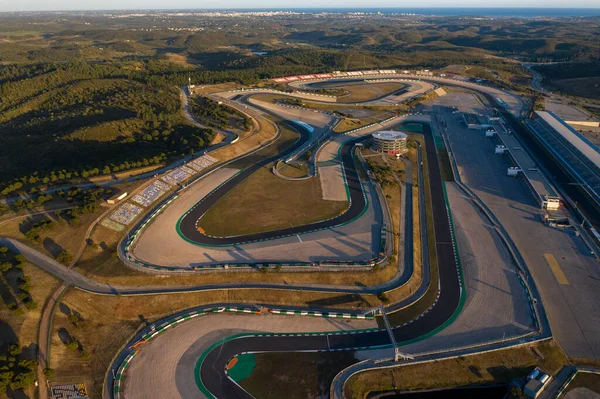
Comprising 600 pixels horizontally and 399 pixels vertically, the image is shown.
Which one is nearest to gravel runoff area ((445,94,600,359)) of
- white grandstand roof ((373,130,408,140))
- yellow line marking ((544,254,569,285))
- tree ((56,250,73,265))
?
yellow line marking ((544,254,569,285))

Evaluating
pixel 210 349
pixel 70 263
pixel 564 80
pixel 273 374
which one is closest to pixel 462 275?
pixel 273 374

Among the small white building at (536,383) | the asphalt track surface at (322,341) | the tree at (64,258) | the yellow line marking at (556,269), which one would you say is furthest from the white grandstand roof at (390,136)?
the tree at (64,258)

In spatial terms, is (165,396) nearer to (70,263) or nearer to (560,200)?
(70,263)

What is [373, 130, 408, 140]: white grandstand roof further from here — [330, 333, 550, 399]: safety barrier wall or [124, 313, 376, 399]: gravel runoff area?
[330, 333, 550, 399]: safety barrier wall

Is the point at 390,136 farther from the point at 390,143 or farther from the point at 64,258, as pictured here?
the point at 64,258

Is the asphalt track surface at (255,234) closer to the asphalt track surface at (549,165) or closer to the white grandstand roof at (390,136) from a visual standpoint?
the white grandstand roof at (390,136)

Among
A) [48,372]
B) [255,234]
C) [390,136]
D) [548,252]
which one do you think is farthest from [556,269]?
[48,372]
